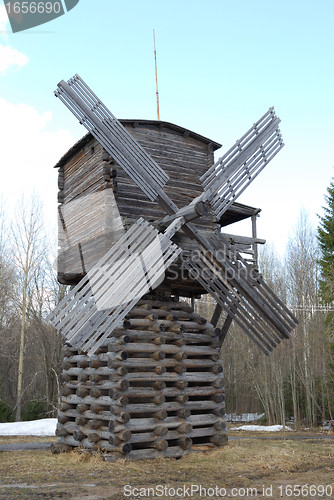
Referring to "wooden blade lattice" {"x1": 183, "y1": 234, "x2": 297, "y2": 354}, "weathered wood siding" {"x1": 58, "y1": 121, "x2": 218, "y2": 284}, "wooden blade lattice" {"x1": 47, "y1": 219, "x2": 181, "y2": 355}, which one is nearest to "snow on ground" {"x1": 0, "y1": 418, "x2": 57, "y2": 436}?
"weathered wood siding" {"x1": 58, "y1": 121, "x2": 218, "y2": 284}

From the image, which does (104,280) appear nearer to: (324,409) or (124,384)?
(124,384)

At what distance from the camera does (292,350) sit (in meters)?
22.5

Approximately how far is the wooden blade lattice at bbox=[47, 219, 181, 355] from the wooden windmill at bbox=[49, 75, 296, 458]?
0.03 meters

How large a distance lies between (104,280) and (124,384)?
7.15 ft

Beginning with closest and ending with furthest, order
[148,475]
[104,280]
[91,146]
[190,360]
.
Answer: [148,475], [104,280], [190,360], [91,146]

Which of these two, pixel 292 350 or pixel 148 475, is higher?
pixel 292 350

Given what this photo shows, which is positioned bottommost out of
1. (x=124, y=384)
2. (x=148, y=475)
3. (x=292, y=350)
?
(x=148, y=475)

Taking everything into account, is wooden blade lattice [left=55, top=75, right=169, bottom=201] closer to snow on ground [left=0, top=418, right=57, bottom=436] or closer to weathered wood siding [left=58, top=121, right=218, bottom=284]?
weathered wood siding [left=58, top=121, right=218, bottom=284]

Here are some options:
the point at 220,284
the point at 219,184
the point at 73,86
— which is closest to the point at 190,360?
the point at 220,284

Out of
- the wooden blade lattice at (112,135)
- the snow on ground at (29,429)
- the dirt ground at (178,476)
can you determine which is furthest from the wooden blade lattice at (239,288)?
the snow on ground at (29,429)

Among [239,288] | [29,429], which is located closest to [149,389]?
[239,288]

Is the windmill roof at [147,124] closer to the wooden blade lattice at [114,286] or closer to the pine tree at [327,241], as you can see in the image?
the wooden blade lattice at [114,286]

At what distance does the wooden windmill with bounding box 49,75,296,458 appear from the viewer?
10078 mm

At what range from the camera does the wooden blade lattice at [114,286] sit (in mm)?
9227
